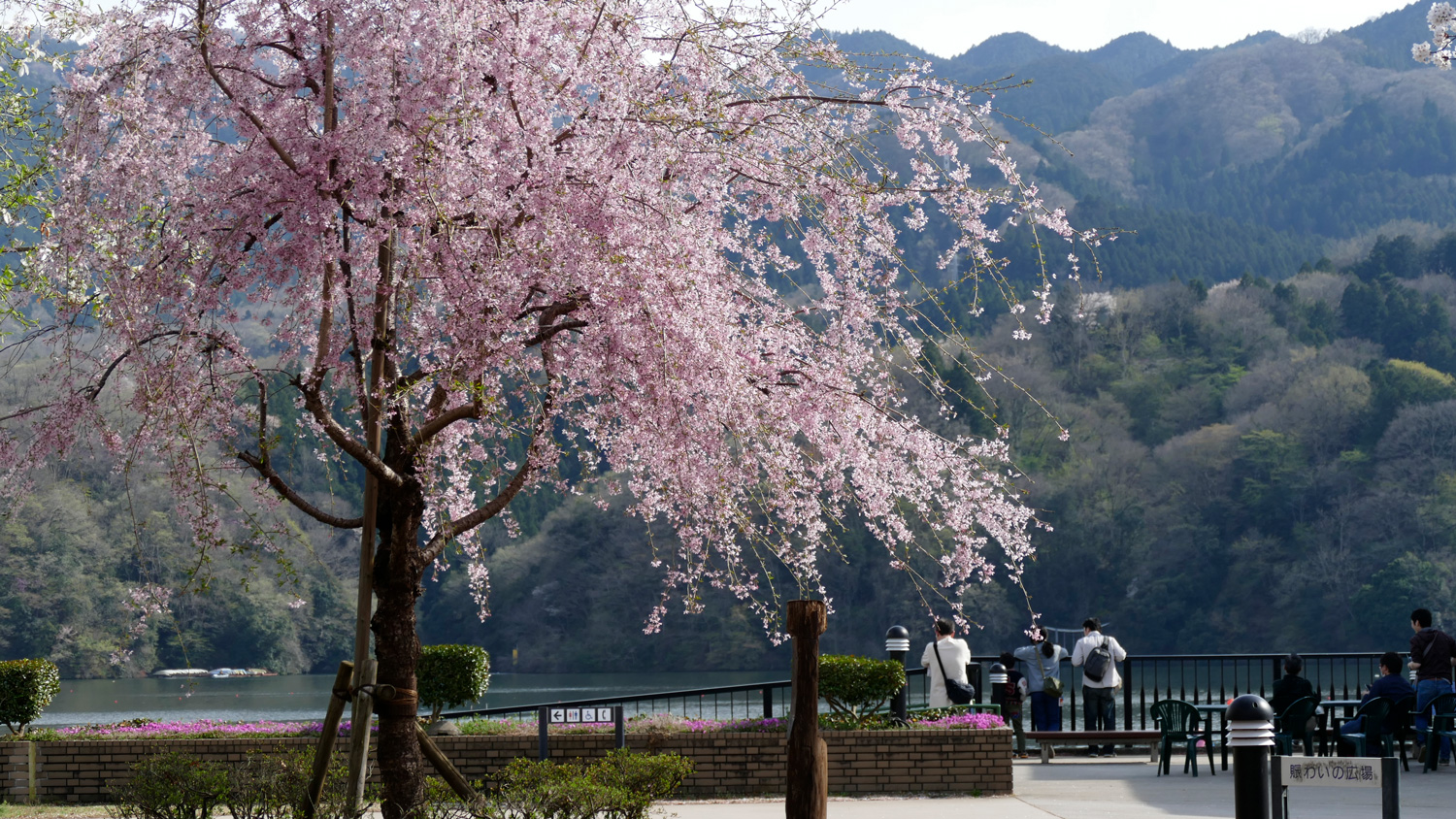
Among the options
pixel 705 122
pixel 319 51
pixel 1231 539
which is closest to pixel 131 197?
pixel 319 51

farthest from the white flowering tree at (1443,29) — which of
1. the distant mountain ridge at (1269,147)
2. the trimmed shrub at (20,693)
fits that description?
the distant mountain ridge at (1269,147)

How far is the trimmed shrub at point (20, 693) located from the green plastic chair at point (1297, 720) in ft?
37.1

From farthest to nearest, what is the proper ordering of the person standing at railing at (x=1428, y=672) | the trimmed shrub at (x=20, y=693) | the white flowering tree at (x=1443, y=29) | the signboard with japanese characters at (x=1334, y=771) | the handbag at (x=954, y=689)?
1. the handbag at (x=954, y=689)
2. the trimmed shrub at (x=20, y=693)
3. the person standing at railing at (x=1428, y=672)
4. the white flowering tree at (x=1443, y=29)
5. the signboard with japanese characters at (x=1334, y=771)

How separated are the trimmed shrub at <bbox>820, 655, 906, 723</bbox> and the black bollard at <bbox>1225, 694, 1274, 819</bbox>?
21.6 ft

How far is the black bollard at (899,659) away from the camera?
41.2 ft

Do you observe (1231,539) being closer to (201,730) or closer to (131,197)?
(201,730)

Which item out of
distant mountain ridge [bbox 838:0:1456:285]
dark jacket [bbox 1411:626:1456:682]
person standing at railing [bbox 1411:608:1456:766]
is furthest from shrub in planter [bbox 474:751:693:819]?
distant mountain ridge [bbox 838:0:1456:285]

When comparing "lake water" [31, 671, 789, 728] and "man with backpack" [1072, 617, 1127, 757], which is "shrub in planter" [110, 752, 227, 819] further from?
"lake water" [31, 671, 789, 728]

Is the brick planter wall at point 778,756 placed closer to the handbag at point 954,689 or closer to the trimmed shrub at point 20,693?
the trimmed shrub at point 20,693

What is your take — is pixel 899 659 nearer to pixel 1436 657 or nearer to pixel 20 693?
pixel 1436 657

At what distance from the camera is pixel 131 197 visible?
267 inches

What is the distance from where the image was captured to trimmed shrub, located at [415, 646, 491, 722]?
12961 mm

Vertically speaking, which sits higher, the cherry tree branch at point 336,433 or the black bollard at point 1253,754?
the cherry tree branch at point 336,433

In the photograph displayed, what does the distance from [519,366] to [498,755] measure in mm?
6998
